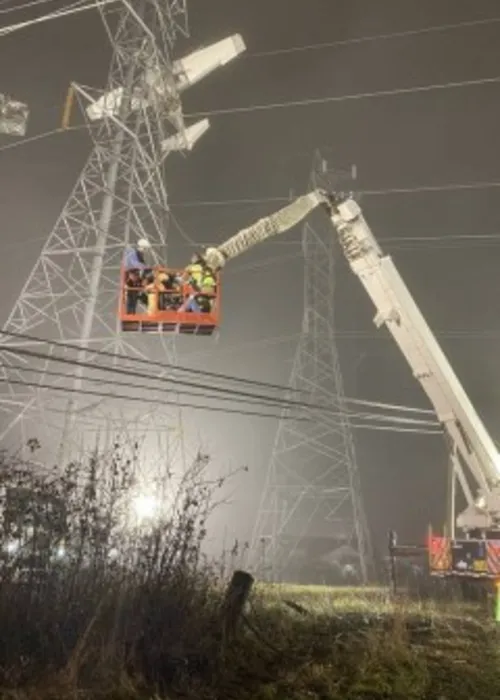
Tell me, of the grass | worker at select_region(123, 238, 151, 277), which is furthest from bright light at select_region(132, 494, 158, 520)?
worker at select_region(123, 238, 151, 277)

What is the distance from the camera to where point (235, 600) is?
728cm

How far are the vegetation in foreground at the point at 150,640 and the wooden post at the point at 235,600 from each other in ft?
0.38

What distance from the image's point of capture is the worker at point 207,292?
32.2 feet

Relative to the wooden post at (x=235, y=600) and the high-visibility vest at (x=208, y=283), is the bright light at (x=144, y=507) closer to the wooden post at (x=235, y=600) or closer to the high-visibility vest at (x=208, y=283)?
the wooden post at (x=235, y=600)

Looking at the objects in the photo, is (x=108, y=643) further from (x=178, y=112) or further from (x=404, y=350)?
(x=178, y=112)

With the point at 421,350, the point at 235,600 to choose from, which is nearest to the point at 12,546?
the point at 235,600

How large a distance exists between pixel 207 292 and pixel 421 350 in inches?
193

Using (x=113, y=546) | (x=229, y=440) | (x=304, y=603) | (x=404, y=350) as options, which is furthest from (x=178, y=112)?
(x=229, y=440)

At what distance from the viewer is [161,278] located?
9773 mm

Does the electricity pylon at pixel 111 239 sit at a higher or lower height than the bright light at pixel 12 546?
higher

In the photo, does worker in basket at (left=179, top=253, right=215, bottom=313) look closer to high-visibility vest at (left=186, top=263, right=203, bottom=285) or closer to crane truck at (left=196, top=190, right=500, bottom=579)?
high-visibility vest at (left=186, top=263, right=203, bottom=285)

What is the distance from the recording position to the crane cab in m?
9.72

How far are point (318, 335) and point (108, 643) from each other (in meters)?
25.7

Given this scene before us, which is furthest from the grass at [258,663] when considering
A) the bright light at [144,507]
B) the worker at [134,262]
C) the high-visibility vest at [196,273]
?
the worker at [134,262]
